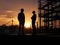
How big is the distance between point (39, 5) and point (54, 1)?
3741 millimetres

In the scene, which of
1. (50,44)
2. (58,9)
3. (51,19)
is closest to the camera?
(50,44)

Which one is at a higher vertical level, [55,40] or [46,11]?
[46,11]

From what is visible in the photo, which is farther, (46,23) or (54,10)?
(46,23)

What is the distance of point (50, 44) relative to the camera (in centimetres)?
1129

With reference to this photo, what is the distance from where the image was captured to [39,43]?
11.5m

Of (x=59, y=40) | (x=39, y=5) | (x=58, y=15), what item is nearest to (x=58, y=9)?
(x=58, y=15)

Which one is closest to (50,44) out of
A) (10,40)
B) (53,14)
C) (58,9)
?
(10,40)

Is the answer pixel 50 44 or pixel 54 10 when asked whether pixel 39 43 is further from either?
pixel 54 10

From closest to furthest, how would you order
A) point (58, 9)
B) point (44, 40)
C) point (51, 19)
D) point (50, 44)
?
point (50, 44)
point (44, 40)
point (58, 9)
point (51, 19)

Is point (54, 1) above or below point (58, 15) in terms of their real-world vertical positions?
above

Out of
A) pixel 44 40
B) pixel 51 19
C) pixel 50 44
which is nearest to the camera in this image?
pixel 50 44

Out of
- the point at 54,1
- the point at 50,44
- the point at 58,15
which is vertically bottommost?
the point at 50,44

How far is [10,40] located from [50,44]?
7.46 ft

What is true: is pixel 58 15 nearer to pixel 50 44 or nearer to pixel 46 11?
pixel 46 11
